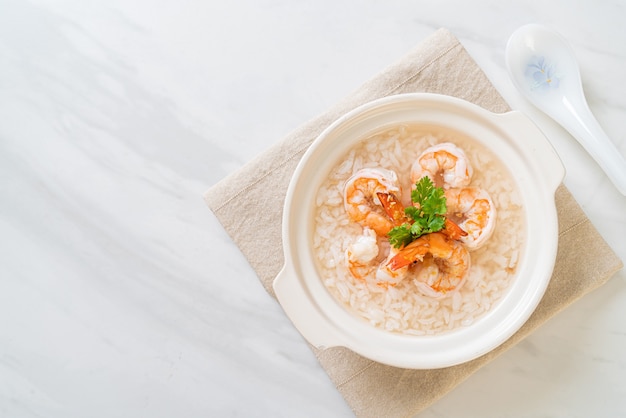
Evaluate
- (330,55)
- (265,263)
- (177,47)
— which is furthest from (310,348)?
(177,47)

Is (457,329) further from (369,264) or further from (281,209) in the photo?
(281,209)

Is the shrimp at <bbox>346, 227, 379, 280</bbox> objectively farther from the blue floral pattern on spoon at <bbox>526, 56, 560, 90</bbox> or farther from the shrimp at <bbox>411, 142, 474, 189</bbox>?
the blue floral pattern on spoon at <bbox>526, 56, 560, 90</bbox>

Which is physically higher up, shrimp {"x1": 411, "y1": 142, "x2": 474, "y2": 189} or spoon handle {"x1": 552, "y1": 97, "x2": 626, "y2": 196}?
shrimp {"x1": 411, "y1": 142, "x2": 474, "y2": 189}

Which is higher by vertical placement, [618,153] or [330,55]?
[330,55]

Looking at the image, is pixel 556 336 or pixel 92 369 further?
pixel 92 369

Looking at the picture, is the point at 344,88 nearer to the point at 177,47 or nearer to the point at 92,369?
the point at 177,47

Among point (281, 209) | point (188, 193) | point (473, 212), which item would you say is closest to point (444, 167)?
point (473, 212)

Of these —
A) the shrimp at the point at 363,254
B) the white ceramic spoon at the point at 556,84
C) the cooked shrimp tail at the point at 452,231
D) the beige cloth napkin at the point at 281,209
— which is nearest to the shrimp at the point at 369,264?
the shrimp at the point at 363,254

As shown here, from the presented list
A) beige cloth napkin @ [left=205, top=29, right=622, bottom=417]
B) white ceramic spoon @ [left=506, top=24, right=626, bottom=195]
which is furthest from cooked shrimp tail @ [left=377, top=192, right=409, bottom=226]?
white ceramic spoon @ [left=506, top=24, right=626, bottom=195]
